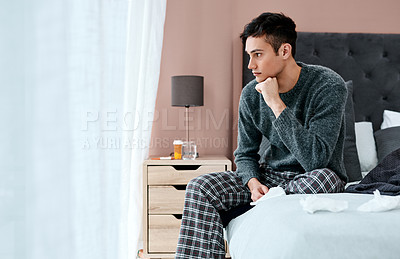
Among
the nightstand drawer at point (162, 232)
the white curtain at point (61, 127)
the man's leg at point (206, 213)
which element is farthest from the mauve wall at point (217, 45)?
the white curtain at point (61, 127)

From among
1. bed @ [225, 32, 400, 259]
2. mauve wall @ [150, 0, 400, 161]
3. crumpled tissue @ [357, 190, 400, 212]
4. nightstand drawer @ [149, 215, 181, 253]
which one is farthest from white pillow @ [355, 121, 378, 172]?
crumpled tissue @ [357, 190, 400, 212]

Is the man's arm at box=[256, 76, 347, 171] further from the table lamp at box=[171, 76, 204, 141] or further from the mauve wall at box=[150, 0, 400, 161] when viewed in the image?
the mauve wall at box=[150, 0, 400, 161]

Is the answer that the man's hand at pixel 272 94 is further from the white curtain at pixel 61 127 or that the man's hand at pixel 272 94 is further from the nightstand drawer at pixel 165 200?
the nightstand drawer at pixel 165 200

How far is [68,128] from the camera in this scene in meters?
0.64

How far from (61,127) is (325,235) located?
592mm

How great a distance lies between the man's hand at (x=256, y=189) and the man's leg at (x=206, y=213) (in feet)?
0.14

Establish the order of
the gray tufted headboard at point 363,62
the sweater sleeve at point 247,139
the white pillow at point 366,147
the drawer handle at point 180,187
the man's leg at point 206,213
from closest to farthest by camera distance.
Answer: the man's leg at point 206,213
the sweater sleeve at point 247,139
the white pillow at point 366,147
the drawer handle at point 180,187
the gray tufted headboard at point 363,62

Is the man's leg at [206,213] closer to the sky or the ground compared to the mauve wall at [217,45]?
closer to the ground

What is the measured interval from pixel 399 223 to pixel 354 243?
138mm

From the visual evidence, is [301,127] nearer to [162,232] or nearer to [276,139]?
[276,139]

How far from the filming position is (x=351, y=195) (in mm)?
1063

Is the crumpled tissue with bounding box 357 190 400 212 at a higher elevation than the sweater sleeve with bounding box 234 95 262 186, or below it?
below

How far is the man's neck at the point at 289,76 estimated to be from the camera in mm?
1542

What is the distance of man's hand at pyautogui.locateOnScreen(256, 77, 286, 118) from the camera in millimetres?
1397
